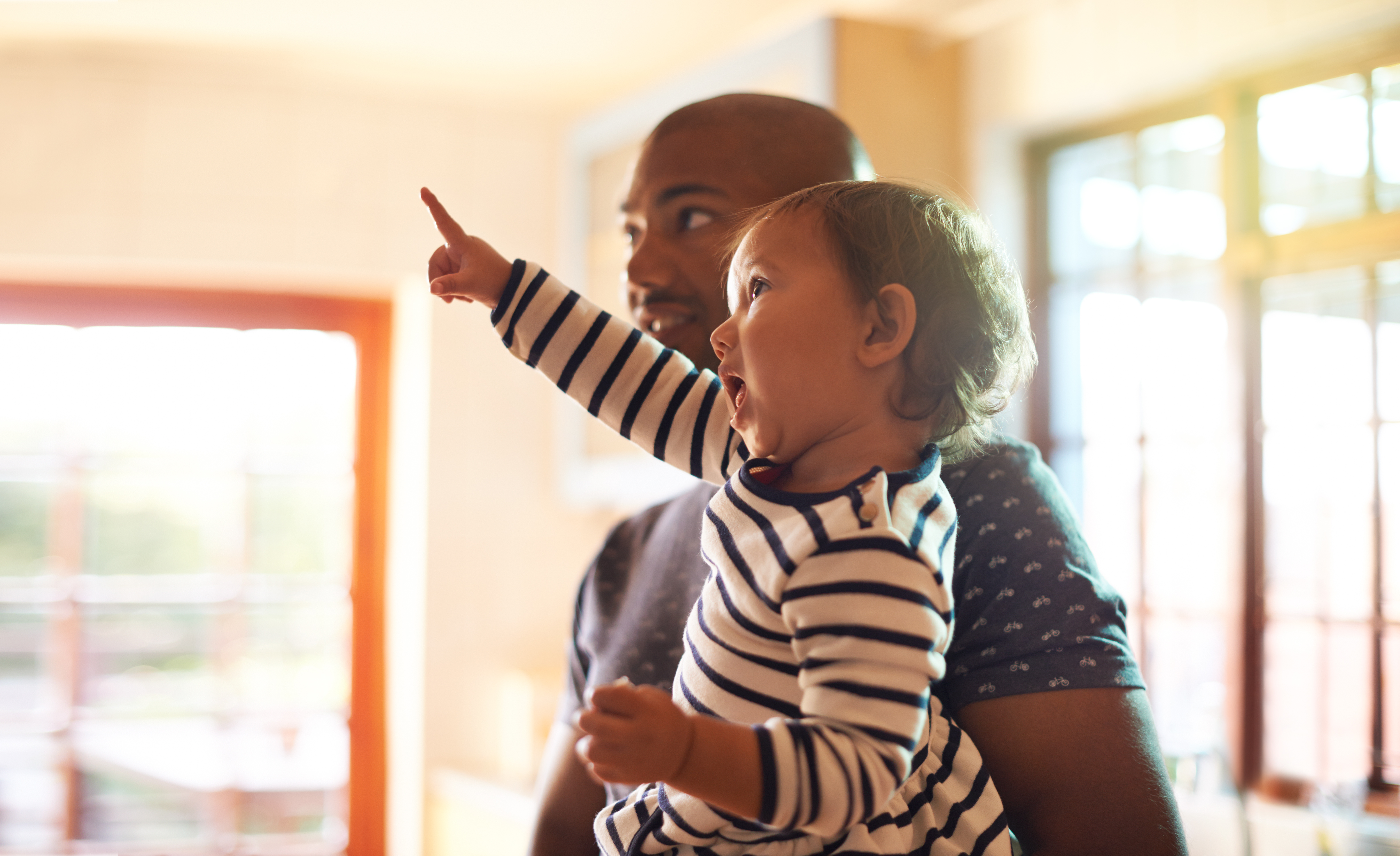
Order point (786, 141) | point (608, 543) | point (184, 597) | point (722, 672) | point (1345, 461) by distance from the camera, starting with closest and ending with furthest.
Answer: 1. point (722, 672)
2. point (786, 141)
3. point (608, 543)
4. point (1345, 461)
5. point (184, 597)

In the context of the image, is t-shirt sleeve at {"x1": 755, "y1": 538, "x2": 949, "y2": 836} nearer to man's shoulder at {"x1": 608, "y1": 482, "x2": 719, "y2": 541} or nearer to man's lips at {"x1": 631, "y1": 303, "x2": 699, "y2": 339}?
man's shoulder at {"x1": 608, "y1": 482, "x2": 719, "y2": 541}

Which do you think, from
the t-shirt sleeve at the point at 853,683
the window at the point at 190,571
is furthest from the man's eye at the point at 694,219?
the window at the point at 190,571

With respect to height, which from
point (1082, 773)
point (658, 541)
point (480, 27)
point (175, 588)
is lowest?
point (175, 588)

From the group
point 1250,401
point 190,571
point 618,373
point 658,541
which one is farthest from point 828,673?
point 190,571

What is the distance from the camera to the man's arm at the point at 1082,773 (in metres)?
0.60

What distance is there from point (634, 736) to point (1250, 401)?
73.7 inches

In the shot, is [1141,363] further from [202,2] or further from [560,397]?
[202,2]

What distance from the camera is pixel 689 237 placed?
880mm

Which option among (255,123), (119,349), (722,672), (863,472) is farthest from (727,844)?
(119,349)

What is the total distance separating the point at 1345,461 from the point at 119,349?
282 cm

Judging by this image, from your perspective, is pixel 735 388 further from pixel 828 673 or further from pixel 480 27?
pixel 480 27

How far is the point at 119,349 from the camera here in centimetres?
293

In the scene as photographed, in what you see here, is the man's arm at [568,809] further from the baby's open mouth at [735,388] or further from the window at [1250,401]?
the window at [1250,401]

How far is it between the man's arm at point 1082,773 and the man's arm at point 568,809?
0.37 meters
